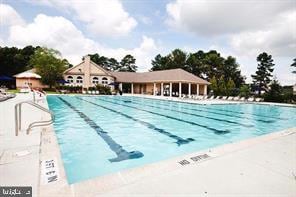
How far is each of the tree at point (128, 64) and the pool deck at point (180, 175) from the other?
58819 mm

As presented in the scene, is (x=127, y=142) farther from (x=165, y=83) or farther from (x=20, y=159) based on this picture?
(x=165, y=83)

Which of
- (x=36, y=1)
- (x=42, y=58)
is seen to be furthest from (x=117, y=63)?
(x=36, y=1)

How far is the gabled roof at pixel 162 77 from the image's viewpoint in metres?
32.5

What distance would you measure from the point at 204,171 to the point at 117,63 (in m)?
63.3

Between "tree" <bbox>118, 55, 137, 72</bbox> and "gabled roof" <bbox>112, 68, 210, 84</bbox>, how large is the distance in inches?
797

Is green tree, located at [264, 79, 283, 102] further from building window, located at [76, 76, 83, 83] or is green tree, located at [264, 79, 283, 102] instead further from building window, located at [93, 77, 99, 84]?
building window, located at [76, 76, 83, 83]

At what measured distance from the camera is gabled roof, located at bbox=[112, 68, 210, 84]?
3253 cm

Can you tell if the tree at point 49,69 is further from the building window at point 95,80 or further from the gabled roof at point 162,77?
the gabled roof at point 162,77

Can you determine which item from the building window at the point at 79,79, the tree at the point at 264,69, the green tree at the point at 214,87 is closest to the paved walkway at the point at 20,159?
the green tree at the point at 214,87

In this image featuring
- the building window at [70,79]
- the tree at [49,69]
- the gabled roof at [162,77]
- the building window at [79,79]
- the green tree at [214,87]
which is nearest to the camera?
the gabled roof at [162,77]

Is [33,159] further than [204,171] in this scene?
Yes

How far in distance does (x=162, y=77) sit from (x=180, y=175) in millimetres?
31830

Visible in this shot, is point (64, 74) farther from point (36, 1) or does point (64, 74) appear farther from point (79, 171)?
point (79, 171)

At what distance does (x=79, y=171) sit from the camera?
4.52m
